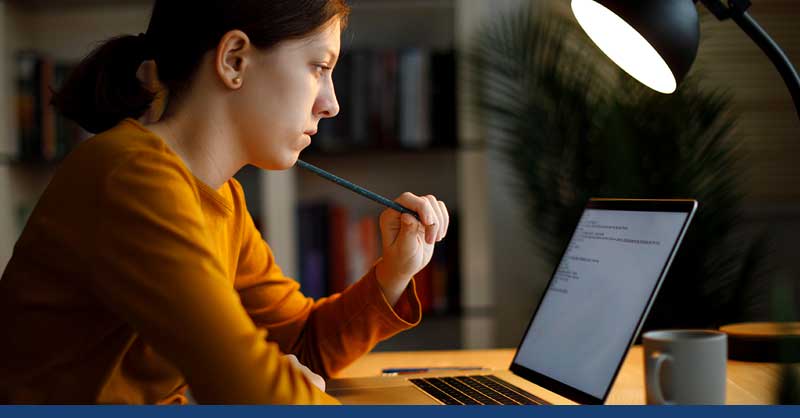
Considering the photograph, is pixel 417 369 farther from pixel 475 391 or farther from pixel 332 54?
pixel 332 54

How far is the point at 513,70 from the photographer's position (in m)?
2.27

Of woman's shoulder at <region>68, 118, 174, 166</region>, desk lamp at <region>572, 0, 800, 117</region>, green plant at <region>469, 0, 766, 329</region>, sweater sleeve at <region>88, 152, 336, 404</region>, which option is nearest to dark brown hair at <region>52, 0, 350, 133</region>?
woman's shoulder at <region>68, 118, 174, 166</region>

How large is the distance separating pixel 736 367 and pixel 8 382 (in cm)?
90

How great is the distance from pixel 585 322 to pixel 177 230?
0.49 metres

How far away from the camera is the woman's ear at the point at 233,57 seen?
91 centimetres

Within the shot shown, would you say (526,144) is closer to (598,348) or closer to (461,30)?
(461,30)

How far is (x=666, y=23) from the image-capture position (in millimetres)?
873

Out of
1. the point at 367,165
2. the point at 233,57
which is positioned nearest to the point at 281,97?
the point at 233,57

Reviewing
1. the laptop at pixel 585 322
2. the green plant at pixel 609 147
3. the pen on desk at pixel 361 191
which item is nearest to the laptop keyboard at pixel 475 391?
the laptop at pixel 585 322

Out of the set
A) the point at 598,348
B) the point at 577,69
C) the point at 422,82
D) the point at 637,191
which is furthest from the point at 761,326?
the point at 422,82

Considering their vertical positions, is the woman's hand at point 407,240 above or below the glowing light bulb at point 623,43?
below

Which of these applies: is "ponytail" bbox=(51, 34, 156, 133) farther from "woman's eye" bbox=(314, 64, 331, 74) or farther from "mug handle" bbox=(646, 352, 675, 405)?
"mug handle" bbox=(646, 352, 675, 405)

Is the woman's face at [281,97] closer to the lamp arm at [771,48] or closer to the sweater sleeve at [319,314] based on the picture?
the sweater sleeve at [319,314]

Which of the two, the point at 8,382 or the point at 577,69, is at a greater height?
the point at 577,69
